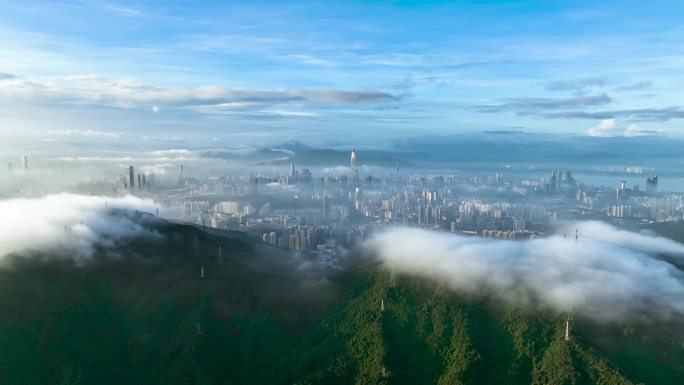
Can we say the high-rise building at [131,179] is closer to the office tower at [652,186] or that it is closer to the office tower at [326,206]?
the office tower at [326,206]

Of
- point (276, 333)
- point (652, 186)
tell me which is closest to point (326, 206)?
point (276, 333)

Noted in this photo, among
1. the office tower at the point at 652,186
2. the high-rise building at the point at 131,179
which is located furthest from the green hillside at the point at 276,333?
the office tower at the point at 652,186

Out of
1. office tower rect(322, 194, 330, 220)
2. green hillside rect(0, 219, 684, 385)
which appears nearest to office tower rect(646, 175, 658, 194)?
office tower rect(322, 194, 330, 220)

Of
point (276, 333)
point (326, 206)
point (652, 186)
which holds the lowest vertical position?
point (276, 333)

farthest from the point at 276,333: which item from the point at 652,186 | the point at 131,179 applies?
the point at 652,186

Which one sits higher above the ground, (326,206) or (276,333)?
(326,206)

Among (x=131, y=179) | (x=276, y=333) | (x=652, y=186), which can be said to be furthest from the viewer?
(x=652, y=186)

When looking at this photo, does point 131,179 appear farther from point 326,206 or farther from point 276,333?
point 276,333

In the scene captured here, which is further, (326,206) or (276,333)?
(326,206)

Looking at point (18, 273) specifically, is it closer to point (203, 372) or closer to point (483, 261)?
point (203, 372)

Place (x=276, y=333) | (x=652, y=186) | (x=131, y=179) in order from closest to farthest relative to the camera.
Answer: (x=276, y=333) < (x=131, y=179) < (x=652, y=186)
